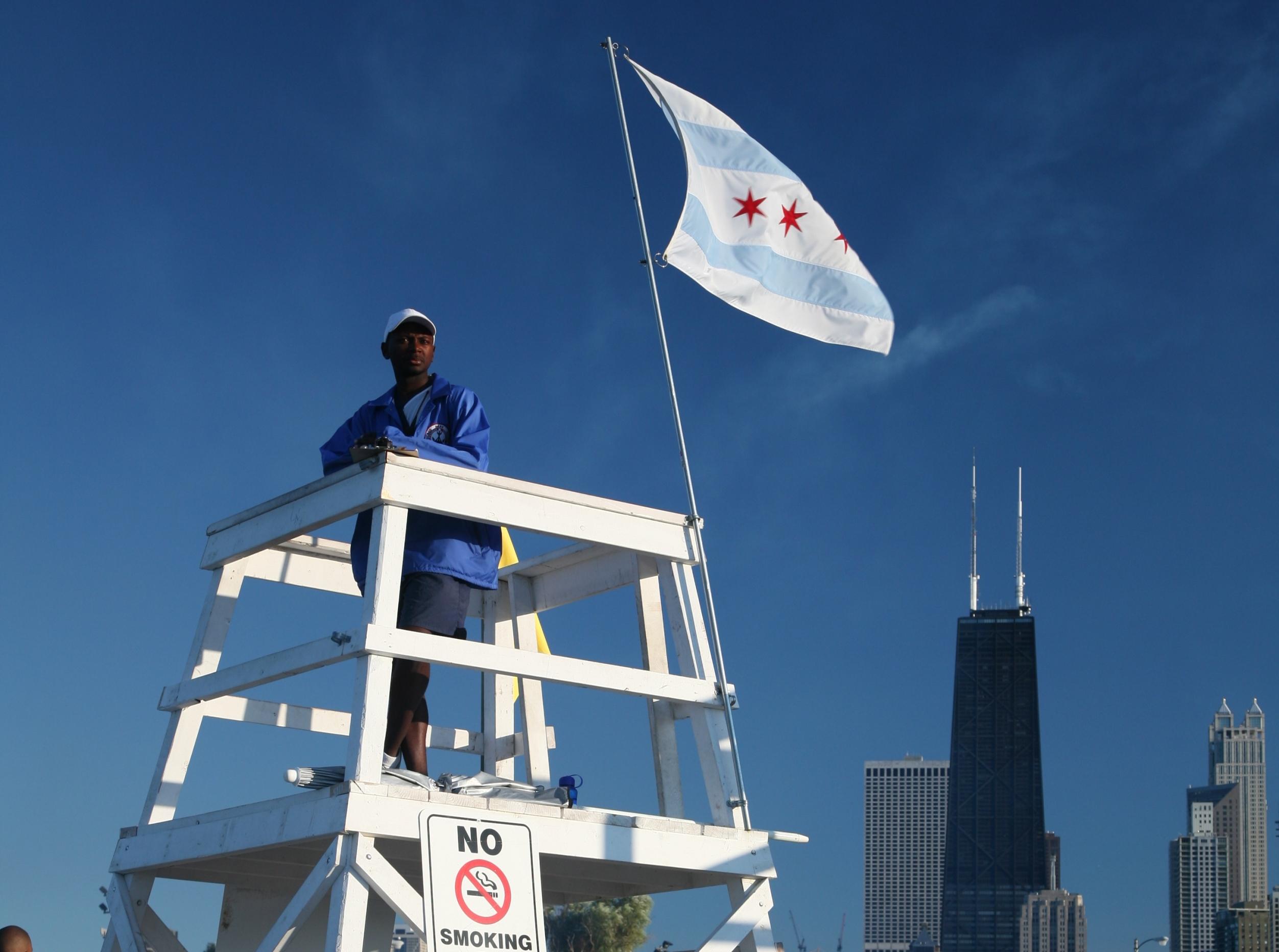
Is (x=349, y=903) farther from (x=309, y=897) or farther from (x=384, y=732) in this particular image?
(x=384, y=732)

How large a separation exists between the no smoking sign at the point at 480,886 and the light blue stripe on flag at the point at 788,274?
4568mm

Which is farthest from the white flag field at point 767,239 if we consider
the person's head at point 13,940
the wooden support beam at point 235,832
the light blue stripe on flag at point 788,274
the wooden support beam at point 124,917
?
the person's head at point 13,940

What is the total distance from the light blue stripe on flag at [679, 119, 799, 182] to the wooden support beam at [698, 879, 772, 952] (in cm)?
491

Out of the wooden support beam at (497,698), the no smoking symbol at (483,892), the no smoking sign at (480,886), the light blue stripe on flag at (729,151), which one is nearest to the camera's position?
the no smoking sign at (480,886)

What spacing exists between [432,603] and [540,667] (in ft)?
2.32

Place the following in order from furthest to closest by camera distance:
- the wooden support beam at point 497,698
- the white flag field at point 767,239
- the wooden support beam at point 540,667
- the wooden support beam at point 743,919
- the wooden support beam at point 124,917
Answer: the white flag field at point 767,239
the wooden support beam at point 497,698
the wooden support beam at point 124,917
the wooden support beam at point 743,919
the wooden support beam at point 540,667

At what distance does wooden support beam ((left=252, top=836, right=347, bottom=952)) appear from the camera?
6.20 m

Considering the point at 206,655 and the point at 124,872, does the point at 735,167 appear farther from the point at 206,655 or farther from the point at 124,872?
the point at 124,872

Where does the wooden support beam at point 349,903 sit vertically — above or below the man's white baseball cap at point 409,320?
below

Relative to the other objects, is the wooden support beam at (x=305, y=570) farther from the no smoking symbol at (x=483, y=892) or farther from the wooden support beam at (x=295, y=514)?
the no smoking symbol at (x=483, y=892)

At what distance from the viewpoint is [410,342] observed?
7.98 meters

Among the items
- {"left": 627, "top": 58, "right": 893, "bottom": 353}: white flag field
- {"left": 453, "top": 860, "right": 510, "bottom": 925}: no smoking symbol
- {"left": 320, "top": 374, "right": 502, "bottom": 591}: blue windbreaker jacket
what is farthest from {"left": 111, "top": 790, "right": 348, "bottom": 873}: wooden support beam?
{"left": 627, "top": 58, "right": 893, "bottom": 353}: white flag field

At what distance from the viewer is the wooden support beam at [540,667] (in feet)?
21.6

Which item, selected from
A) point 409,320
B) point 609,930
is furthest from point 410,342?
point 609,930
